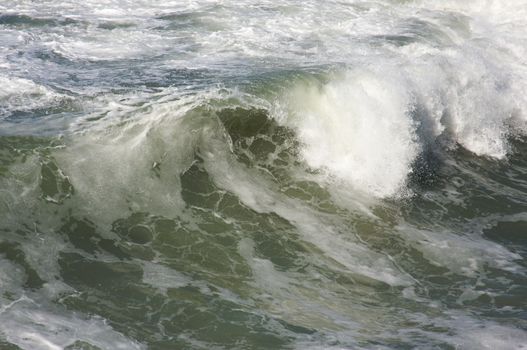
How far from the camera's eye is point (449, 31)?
14.6 metres

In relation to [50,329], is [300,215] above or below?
above

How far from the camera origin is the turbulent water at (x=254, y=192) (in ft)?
17.1

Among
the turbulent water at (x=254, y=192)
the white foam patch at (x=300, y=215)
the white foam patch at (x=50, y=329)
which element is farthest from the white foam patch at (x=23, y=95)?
the white foam patch at (x=50, y=329)

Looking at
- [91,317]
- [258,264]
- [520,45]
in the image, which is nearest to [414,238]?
[258,264]

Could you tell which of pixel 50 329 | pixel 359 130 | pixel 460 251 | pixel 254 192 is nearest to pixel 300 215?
pixel 254 192

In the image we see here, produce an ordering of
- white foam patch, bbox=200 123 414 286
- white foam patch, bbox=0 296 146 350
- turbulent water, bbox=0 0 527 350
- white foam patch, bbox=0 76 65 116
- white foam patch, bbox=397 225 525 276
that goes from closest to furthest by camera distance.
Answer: white foam patch, bbox=0 296 146 350, turbulent water, bbox=0 0 527 350, white foam patch, bbox=200 123 414 286, white foam patch, bbox=397 225 525 276, white foam patch, bbox=0 76 65 116

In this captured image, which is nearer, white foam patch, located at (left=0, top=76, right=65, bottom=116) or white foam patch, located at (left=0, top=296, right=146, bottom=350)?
white foam patch, located at (left=0, top=296, right=146, bottom=350)

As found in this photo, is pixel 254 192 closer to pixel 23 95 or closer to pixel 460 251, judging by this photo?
pixel 460 251

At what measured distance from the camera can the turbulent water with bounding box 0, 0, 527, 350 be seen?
206 inches

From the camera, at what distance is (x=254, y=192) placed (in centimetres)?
762

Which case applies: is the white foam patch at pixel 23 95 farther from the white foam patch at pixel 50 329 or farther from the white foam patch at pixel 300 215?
the white foam patch at pixel 50 329

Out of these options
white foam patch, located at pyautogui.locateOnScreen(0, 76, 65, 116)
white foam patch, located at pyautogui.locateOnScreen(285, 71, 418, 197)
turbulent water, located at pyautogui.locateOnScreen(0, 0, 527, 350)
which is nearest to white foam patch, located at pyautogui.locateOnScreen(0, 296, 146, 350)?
turbulent water, located at pyautogui.locateOnScreen(0, 0, 527, 350)

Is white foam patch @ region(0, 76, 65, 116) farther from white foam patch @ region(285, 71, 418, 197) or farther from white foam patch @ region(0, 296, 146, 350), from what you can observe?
white foam patch @ region(0, 296, 146, 350)

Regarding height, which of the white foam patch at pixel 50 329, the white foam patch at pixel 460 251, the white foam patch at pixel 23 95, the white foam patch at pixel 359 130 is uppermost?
the white foam patch at pixel 359 130
